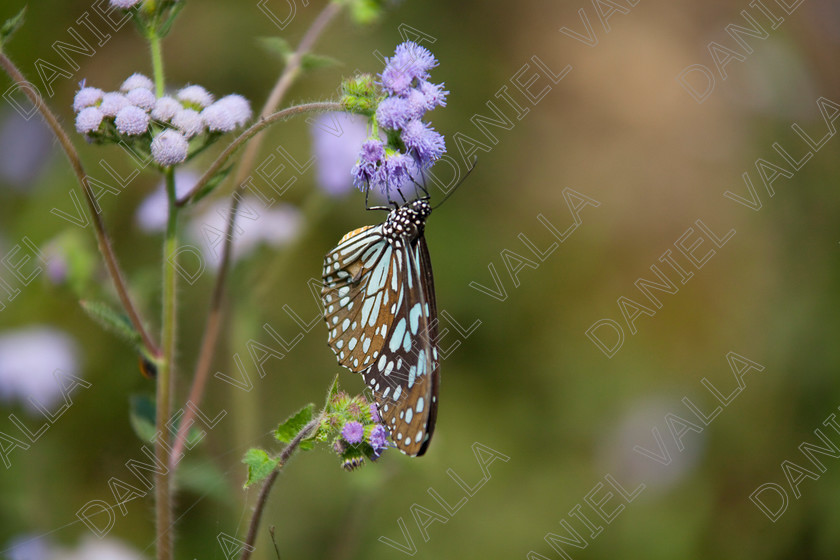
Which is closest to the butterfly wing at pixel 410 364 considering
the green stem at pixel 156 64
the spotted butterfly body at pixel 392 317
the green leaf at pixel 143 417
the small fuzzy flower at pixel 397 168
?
the spotted butterfly body at pixel 392 317

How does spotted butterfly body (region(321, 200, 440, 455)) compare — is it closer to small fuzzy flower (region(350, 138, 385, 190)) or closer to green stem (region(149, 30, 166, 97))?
small fuzzy flower (region(350, 138, 385, 190))

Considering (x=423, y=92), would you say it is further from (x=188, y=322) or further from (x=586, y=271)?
(x=586, y=271)

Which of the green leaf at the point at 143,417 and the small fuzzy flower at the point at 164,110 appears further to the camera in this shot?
the green leaf at the point at 143,417

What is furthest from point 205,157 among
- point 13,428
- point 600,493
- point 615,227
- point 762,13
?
point 762,13

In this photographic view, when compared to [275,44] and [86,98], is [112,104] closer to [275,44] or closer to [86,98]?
[86,98]

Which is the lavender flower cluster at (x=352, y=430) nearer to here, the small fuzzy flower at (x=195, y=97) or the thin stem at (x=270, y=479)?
the thin stem at (x=270, y=479)

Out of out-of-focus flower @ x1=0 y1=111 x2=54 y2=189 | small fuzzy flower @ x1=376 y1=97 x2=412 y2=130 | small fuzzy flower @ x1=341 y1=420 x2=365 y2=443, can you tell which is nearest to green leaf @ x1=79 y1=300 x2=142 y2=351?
small fuzzy flower @ x1=341 y1=420 x2=365 y2=443

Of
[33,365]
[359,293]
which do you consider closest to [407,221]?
[359,293]
